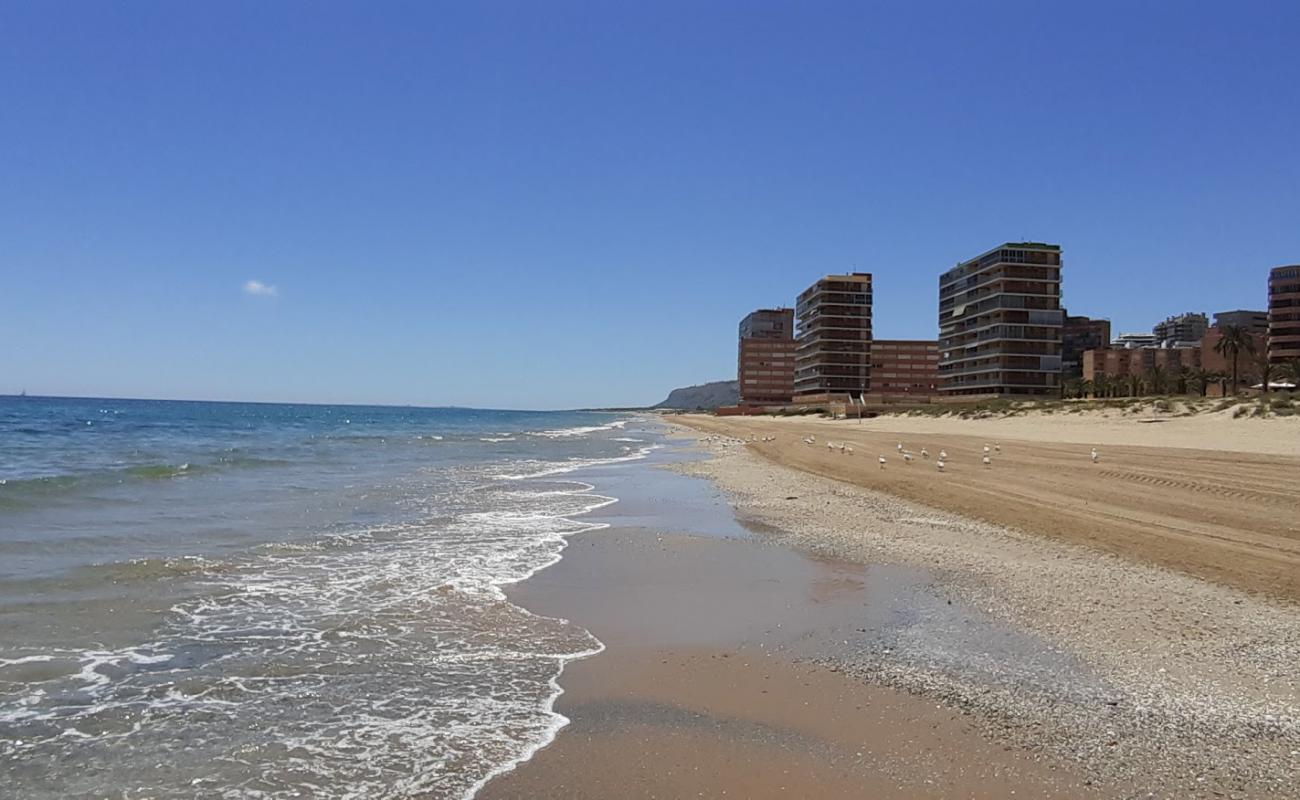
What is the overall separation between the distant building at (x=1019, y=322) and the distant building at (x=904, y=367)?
1444 inches

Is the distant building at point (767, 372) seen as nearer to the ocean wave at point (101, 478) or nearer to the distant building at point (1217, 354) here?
the distant building at point (1217, 354)

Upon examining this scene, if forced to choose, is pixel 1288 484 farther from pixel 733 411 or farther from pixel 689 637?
pixel 733 411

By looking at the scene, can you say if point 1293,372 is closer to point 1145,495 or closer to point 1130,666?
point 1145,495

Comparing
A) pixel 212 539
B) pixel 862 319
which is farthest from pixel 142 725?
pixel 862 319

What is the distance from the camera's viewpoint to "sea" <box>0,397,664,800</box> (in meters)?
4.62

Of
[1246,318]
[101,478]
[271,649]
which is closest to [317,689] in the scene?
[271,649]

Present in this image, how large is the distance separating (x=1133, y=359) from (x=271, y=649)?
14360cm

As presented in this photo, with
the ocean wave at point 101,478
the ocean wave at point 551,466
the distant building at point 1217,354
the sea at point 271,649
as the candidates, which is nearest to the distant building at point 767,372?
the distant building at point 1217,354

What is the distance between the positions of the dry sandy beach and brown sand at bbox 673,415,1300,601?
8 centimetres

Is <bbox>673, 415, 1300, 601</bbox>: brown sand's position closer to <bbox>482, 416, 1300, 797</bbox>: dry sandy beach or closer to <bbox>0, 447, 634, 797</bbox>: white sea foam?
<bbox>482, 416, 1300, 797</bbox>: dry sandy beach

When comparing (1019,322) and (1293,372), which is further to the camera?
(1019,322)

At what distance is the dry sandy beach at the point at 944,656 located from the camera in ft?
14.6

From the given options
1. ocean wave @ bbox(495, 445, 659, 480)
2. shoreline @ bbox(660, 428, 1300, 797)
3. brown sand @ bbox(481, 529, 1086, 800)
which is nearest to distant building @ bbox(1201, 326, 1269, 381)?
ocean wave @ bbox(495, 445, 659, 480)

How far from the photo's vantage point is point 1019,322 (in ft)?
294
